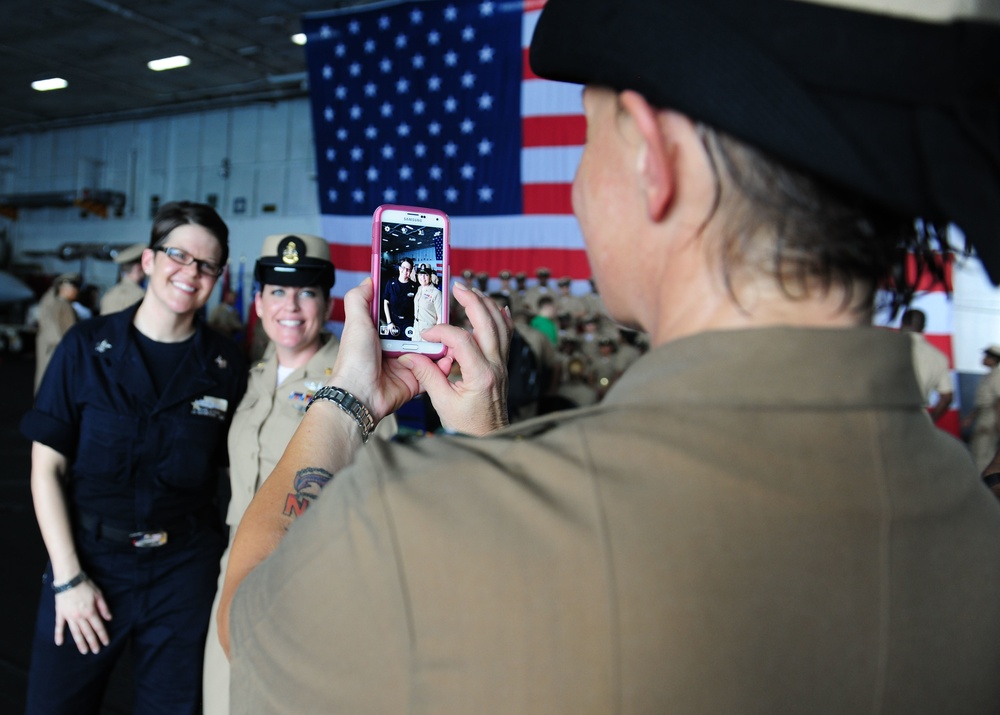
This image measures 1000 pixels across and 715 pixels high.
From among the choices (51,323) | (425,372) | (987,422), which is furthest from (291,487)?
(51,323)

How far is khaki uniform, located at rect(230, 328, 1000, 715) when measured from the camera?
20.6 inches

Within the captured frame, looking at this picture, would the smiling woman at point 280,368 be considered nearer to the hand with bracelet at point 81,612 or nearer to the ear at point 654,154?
the hand with bracelet at point 81,612

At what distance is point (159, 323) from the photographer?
227cm

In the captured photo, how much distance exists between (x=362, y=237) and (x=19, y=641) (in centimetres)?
603

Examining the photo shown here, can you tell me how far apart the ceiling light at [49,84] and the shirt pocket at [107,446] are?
640 inches

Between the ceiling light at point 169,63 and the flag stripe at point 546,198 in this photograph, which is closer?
the flag stripe at point 546,198

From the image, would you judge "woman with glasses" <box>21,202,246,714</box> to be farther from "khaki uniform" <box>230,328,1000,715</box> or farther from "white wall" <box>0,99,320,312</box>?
"white wall" <box>0,99,320,312</box>

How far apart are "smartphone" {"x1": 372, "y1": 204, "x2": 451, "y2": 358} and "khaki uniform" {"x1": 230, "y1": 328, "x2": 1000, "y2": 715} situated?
1.86ft

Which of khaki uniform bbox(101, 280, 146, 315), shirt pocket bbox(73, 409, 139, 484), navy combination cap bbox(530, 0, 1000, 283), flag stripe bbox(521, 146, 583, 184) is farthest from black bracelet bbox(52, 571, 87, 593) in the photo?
flag stripe bbox(521, 146, 583, 184)

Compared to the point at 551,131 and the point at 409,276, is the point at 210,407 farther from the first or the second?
the point at 551,131

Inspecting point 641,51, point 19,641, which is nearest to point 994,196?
point 641,51

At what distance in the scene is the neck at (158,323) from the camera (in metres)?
2.27

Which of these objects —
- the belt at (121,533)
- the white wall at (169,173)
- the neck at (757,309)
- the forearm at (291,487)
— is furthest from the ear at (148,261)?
the white wall at (169,173)

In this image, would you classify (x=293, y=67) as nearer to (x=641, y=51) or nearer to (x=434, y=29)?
(x=434, y=29)
